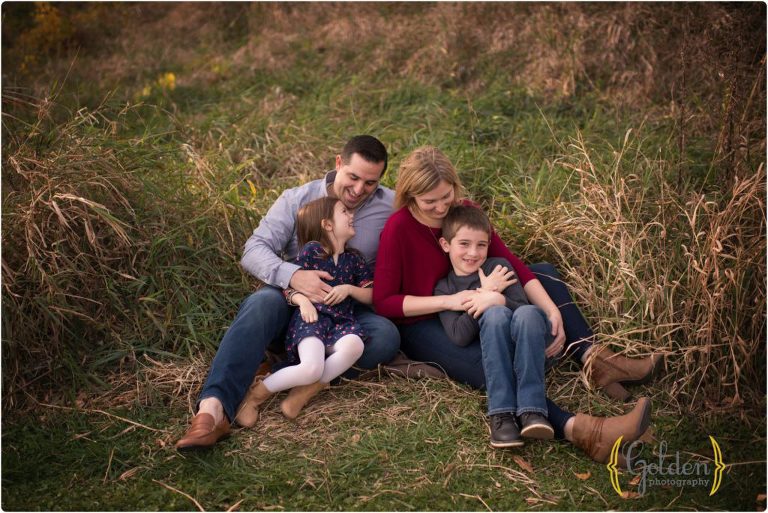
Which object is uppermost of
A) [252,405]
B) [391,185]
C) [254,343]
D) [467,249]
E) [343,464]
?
[391,185]

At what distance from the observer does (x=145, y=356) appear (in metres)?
3.88

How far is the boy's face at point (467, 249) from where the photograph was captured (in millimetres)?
3666

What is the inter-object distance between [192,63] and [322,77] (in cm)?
167

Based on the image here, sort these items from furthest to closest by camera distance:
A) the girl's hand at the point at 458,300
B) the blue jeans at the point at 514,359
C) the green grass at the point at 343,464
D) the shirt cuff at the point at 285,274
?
the shirt cuff at the point at 285,274 < the girl's hand at the point at 458,300 < the blue jeans at the point at 514,359 < the green grass at the point at 343,464

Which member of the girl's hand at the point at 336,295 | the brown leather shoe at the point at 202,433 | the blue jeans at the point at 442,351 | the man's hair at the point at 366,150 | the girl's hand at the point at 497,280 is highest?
the man's hair at the point at 366,150

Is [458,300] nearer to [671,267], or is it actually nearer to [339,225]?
[339,225]

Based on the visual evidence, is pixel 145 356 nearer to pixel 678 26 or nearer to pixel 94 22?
pixel 678 26

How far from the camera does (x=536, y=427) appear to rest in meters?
3.19

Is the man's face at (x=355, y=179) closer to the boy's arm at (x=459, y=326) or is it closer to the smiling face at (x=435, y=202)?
the smiling face at (x=435, y=202)

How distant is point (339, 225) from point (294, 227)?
1.28 feet

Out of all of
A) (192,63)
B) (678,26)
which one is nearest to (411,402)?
(678,26)

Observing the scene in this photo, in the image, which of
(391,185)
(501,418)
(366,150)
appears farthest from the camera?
(391,185)

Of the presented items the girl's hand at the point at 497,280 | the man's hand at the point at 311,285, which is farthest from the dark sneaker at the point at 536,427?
the man's hand at the point at 311,285

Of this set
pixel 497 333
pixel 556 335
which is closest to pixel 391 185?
pixel 556 335
